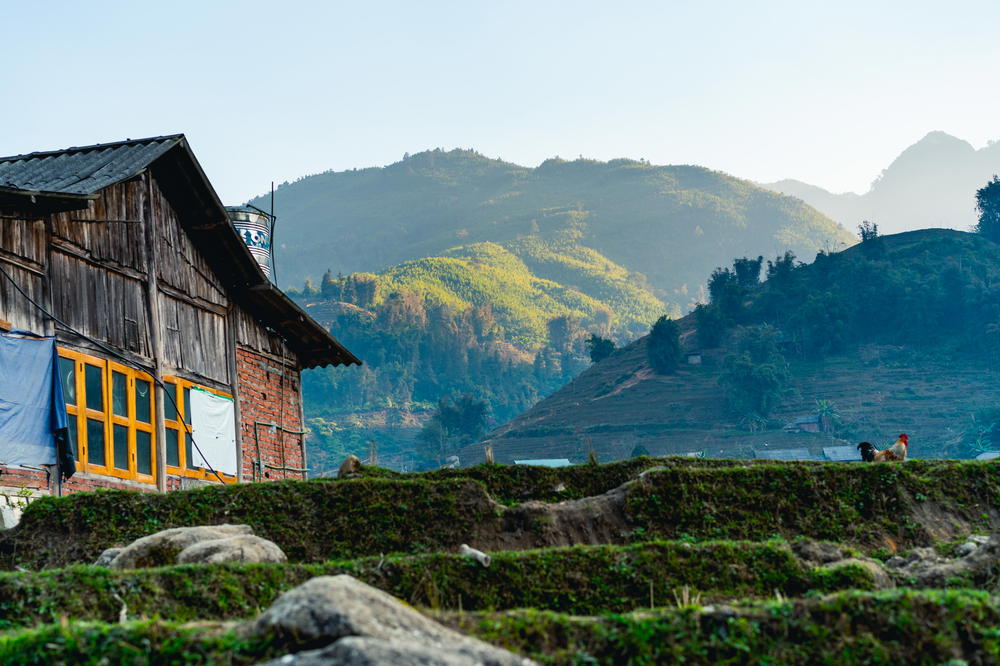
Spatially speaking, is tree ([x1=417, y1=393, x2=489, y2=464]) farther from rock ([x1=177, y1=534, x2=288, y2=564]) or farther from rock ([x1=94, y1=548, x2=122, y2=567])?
rock ([x1=177, y1=534, x2=288, y2=564])

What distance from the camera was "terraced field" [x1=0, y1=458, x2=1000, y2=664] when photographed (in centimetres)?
799

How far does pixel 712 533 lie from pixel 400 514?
4058 mm

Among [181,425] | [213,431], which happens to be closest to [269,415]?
[213,431]

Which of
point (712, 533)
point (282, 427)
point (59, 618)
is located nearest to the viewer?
point (59, 618)

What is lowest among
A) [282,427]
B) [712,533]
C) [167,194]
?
[712,533]

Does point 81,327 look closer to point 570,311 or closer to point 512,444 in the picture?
point 512,444

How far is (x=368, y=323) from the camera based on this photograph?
492ft

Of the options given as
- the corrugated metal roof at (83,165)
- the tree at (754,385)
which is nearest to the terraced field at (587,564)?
the corrugated metal roof at (83,165)

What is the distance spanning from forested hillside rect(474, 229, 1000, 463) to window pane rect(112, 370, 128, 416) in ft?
263

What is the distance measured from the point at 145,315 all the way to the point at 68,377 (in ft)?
8.22

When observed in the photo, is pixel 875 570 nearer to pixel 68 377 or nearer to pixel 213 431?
pixel 68 377

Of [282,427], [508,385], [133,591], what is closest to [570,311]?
[508,385]

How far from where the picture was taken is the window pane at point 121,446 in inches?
745

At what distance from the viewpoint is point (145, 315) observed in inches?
791
